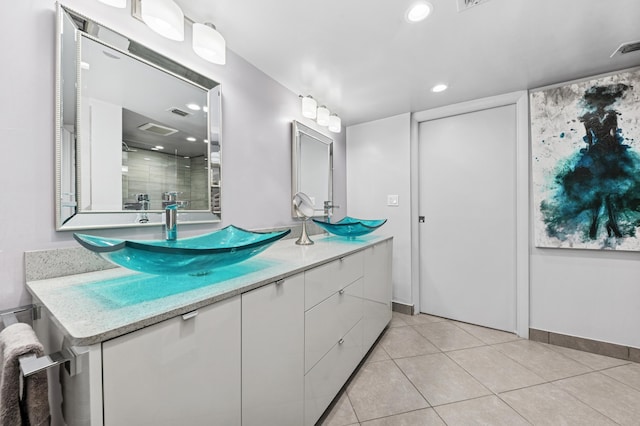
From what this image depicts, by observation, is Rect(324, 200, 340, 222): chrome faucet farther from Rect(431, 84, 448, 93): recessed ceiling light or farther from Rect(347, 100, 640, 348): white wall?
Rect(431, 84, 448, 93): recessed ceiling light

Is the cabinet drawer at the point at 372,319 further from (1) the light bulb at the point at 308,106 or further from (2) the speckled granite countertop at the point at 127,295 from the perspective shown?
(1) the light bulb at the point at 308,106

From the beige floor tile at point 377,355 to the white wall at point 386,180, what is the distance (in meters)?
0.81

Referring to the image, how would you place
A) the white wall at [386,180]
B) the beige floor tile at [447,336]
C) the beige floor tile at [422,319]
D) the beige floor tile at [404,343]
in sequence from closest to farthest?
the beige floor tile at [404,343]
the beige floor tile at [447,336]
the beige floor tile at [422,319]
the white wall at [386,180]

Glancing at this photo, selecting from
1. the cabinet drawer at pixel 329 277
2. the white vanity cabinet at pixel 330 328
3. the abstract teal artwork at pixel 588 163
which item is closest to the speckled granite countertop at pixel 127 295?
the cabinet drawer at pixel 329 277

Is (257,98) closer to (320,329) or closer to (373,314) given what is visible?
(320,329)

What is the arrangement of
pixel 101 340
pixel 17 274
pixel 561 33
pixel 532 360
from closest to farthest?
1. pixel 101 340
2. pixel 17 274
3. pixel 561 33
4. pixel 532 360

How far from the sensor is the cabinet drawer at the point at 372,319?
1.71 metres

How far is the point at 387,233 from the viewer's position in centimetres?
268

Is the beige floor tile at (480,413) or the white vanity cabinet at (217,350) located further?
the beige floor tile at (480,413)

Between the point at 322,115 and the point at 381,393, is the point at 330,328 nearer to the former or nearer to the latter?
the point at 381,393

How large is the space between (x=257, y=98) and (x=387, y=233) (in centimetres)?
184

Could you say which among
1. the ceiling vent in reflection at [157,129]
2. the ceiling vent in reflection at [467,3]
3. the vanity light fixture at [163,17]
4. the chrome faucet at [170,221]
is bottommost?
the chrome faucet at [170,221]

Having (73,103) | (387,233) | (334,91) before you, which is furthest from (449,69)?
(73,103)

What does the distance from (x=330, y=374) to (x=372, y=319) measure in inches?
25.7
